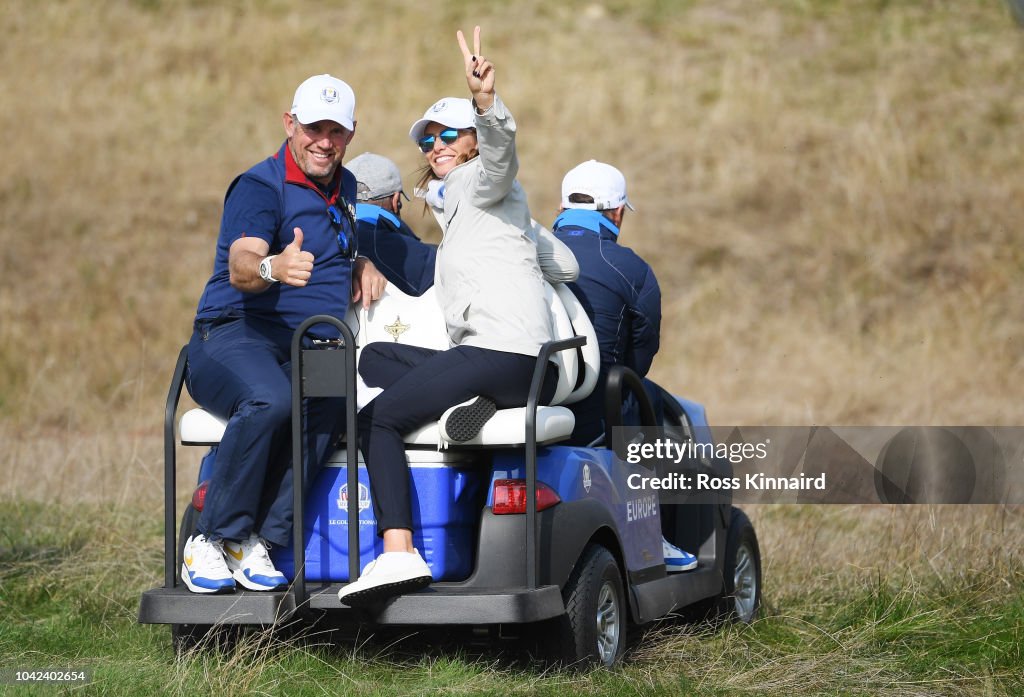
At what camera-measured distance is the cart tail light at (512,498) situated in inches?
208

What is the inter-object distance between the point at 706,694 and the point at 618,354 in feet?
5.89

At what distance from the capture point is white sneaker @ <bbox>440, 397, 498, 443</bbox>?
5.18 metres

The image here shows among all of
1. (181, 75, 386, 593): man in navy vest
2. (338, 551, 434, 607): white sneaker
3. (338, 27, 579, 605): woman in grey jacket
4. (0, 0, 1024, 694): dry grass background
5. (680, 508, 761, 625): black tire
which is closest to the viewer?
(338, 551, 434, 607): white sneaker

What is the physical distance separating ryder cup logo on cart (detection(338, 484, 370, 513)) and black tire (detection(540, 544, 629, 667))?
74 centimetres

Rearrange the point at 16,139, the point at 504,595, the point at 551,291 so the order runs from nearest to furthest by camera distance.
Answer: the point at 504,595 < the point at 551,291 < the point at 16,139

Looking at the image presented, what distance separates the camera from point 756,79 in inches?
1028

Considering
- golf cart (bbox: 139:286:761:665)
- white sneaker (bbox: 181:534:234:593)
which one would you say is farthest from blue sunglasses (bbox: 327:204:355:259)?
white sneaker (bbox: 181:534:234:593)

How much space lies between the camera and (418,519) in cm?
529

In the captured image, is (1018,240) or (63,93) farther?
(63,93)

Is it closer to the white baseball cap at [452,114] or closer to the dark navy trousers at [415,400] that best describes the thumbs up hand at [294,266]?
the dark navy trousers at [415,400]

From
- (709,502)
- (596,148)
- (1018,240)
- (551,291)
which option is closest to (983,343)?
(1018,240)

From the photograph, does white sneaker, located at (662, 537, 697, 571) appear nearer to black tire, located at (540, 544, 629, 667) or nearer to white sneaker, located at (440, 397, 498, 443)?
black tire, located at (540, 544, 629, 667)

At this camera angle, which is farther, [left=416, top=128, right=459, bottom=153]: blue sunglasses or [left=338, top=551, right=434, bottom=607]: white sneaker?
[left=416, top=128, right=459, bottom=153]: blue sunglasses

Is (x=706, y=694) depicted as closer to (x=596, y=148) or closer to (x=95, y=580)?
(x=95, y=580)
